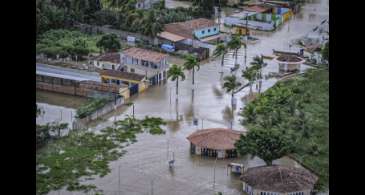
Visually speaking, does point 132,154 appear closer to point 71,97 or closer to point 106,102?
point 106,102

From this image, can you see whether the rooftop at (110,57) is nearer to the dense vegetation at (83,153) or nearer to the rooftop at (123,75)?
the rooftop at (123,75)

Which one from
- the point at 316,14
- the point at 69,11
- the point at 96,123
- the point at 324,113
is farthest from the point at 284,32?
the point at 96,123

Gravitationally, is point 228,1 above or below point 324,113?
above

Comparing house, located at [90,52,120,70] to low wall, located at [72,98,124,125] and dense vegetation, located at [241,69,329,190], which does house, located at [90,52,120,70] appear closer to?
low wall, located at [72,98,124,125]

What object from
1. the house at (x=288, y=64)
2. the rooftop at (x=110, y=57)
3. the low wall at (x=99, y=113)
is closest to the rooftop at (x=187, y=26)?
the rooftop at (x=110, y=57)

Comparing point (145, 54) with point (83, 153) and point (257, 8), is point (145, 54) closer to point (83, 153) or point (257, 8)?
point (83, 153)

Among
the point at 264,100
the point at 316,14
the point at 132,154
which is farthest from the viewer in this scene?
the point at 316,14

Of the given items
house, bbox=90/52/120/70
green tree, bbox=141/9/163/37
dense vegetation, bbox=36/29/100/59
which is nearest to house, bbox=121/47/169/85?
house, bbox=90/52/120/70
